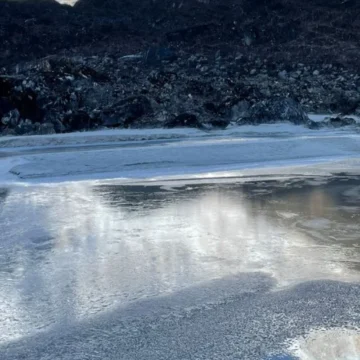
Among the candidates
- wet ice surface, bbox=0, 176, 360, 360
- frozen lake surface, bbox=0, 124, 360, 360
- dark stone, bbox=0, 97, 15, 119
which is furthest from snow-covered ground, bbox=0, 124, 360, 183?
wet ice surface, bbox=0, 176, 360, 360

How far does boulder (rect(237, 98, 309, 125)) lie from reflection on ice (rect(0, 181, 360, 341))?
30.5 feet

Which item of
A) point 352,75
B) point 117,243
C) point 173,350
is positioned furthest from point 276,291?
point 352,75

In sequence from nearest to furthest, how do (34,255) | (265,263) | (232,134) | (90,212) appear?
(265,263) < (34,255) < (90,212) < (232,134)

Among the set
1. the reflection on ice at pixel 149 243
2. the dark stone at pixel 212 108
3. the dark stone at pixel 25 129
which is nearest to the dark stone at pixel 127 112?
the dark stone at pixel 212 108

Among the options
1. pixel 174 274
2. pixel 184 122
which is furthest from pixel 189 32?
pixel 174 274

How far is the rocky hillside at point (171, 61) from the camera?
18.7 metres

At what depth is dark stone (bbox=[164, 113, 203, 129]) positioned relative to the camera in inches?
691

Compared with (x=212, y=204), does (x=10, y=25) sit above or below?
above

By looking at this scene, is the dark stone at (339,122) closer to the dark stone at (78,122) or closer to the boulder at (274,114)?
the boulder at (274,114)

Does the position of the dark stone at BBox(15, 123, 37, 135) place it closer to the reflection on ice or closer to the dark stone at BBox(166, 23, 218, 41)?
the reflection on ice

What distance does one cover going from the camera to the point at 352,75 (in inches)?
1005

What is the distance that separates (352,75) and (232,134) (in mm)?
10735

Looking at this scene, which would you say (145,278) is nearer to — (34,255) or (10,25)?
(34,255)

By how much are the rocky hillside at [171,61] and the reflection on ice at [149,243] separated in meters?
9.22
